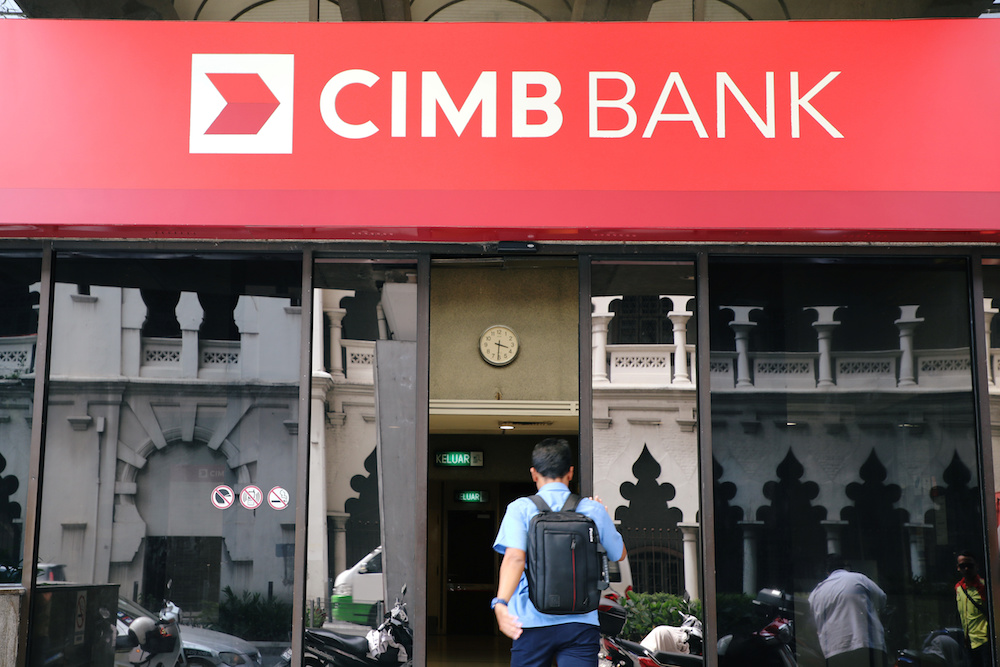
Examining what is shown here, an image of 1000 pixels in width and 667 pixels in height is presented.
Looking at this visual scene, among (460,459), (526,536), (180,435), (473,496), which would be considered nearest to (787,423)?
(526,536)

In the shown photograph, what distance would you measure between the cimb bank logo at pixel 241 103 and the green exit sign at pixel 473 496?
10395 millimetres

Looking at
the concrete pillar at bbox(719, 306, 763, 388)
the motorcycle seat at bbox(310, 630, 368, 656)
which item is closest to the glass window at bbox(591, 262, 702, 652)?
the concrete pillar at bbox(719, 306, 763, 388)

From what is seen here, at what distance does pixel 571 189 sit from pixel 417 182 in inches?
35.0

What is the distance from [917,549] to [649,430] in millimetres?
1742

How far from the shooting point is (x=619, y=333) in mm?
5500

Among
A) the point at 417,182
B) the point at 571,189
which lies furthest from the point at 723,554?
the point at 417,182

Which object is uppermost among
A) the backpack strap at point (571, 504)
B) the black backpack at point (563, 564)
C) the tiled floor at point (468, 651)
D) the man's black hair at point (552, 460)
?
the man's black hair at point (552, 460)

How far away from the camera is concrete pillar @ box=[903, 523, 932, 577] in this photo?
5.25 m

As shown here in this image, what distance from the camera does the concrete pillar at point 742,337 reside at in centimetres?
543

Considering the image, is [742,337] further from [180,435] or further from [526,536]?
[180,435]

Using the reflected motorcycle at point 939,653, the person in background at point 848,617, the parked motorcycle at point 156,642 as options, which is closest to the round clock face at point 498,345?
the person in background at point 848,617

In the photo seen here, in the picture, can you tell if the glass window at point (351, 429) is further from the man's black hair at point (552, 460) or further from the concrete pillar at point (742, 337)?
the concrete pillar at point (742, 337)

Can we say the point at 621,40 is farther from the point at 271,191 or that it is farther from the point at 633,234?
the point at 271,191

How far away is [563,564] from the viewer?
394 centimetres
